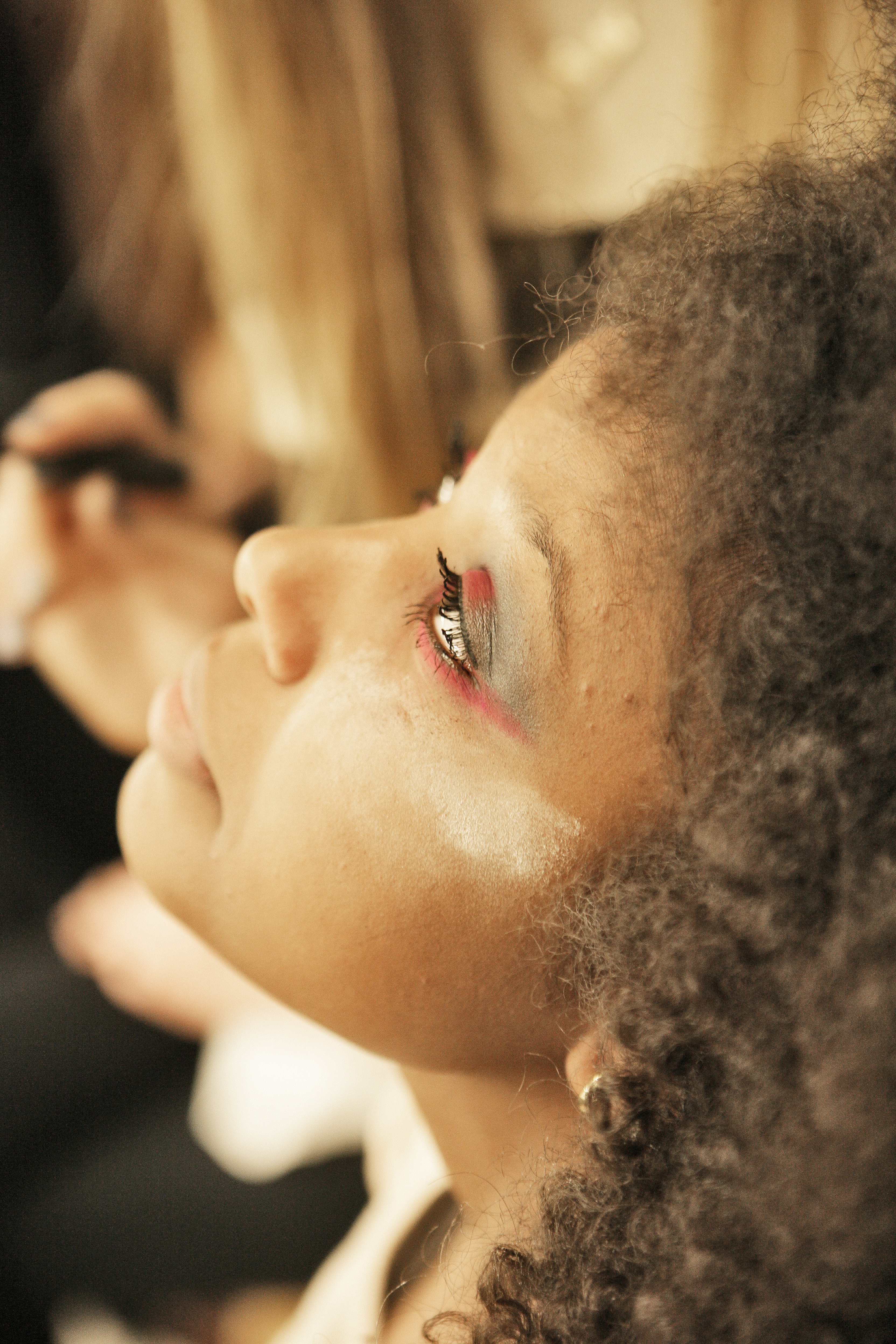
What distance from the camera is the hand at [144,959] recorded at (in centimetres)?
115

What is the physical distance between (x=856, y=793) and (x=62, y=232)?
1.03 meters

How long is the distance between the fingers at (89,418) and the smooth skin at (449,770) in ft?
1.52

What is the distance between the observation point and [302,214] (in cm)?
118

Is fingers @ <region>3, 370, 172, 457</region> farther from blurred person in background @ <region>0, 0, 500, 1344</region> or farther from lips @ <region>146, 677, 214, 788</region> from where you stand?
lips @ <region>146, 677, 214, 788</region>

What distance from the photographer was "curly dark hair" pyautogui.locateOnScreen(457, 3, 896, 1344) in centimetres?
45

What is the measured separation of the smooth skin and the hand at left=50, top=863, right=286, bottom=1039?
1.57 ft

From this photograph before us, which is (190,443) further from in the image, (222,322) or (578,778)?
(578,778)

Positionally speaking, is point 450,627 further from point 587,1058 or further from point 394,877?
point 587,1058

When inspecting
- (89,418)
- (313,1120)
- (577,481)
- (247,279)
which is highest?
(247,279)

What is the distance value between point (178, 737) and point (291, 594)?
0.15 metres

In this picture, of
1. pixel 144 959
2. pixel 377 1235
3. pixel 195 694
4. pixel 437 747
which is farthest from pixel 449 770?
pixel 144 959

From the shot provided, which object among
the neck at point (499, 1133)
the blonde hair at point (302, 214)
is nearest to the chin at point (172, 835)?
the neck at point (499, 1133)

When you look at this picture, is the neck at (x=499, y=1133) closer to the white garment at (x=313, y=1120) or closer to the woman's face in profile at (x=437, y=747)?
the woman's face in profile at (x=437, y=747)

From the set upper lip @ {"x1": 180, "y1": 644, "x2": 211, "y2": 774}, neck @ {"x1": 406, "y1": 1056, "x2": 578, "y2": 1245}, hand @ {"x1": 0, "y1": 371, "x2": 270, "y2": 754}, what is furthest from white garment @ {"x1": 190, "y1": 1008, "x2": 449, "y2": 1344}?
upper lip @ {"x1": 180, "y1": 644, "x2": 211, "y2": 774}
